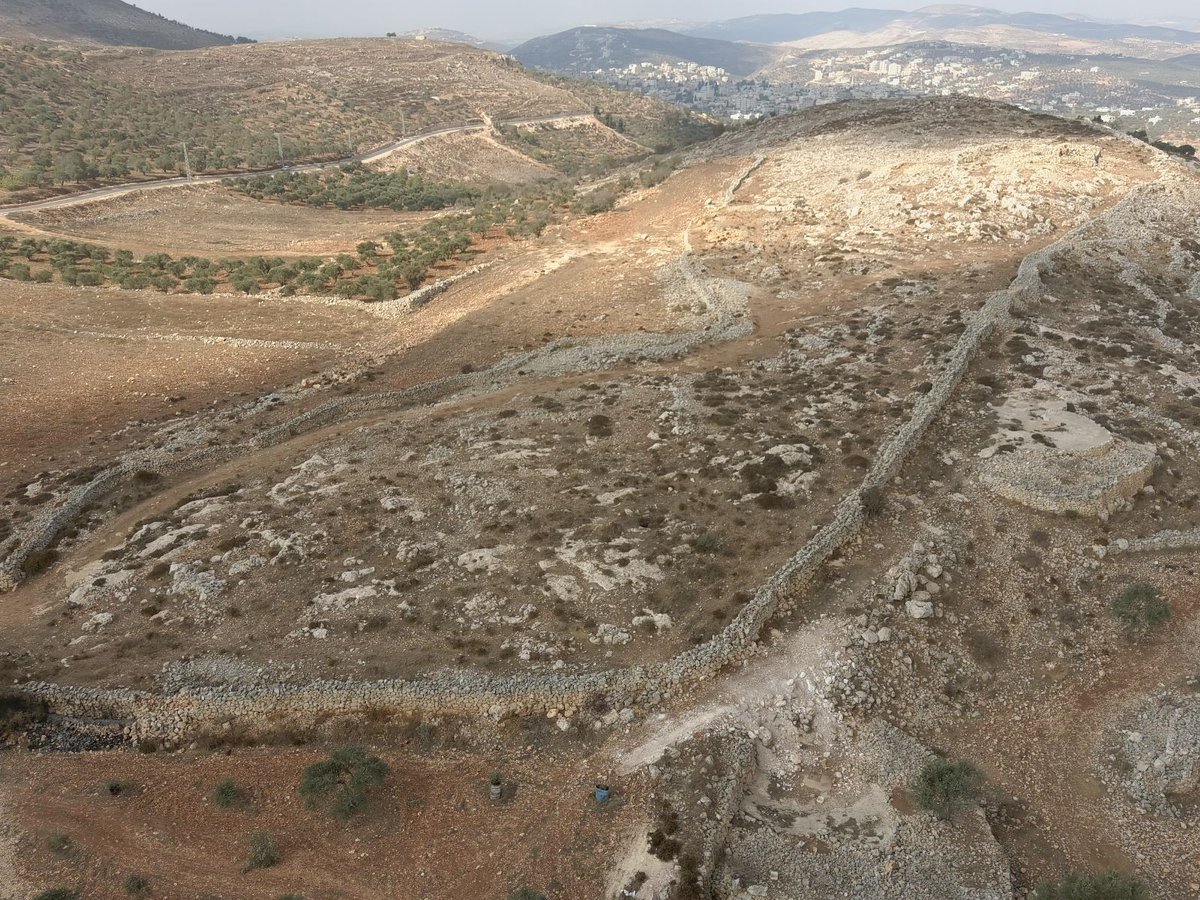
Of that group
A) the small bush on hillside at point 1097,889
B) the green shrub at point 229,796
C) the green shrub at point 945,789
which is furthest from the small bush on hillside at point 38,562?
the small bush on hillside at point 1097,889

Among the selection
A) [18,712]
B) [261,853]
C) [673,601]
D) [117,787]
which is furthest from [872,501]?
[18,712]

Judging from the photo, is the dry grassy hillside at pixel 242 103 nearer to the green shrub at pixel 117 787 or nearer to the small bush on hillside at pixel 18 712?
the small bush on hillside at pixel 18 712

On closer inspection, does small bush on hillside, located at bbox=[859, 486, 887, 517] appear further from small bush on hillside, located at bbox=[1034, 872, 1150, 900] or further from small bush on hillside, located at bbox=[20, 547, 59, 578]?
small bush on hillside, located at bbox=[20, 547, 59, 578]

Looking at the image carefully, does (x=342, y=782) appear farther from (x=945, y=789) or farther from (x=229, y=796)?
(x=945, y=789)

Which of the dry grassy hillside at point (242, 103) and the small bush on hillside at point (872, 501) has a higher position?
the dry grassy hillside at point (242, 103)

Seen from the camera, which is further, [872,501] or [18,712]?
[872,501]
